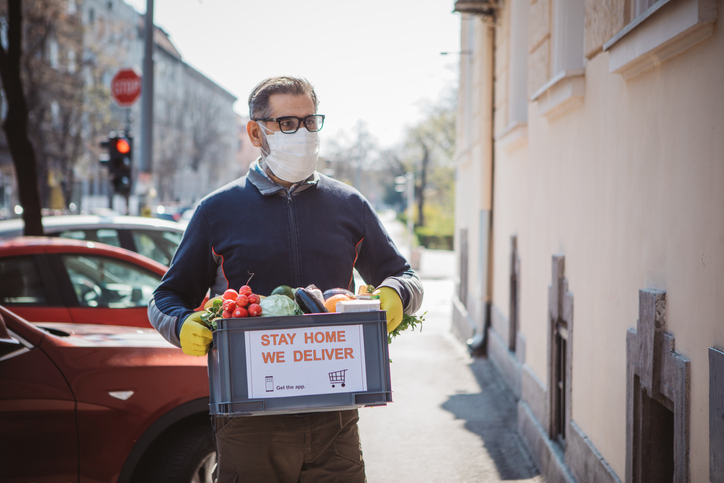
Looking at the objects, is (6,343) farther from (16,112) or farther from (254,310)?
(16,112)

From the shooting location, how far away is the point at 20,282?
572cm

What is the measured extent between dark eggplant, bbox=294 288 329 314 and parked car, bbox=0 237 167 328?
3993mm

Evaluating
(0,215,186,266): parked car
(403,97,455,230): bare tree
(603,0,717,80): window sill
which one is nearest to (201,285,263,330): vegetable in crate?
(603,0,717,80): window sill

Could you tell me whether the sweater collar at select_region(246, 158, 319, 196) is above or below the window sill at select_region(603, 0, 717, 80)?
below

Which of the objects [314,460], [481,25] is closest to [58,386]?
[314,460]

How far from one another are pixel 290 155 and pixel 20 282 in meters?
3.90

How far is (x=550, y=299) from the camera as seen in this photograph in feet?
17.4

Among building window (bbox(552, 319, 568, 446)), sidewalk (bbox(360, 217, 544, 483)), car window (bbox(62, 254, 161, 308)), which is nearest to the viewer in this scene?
building window (bbox(552, 319, 568, 446))

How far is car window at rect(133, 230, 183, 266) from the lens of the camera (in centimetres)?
813

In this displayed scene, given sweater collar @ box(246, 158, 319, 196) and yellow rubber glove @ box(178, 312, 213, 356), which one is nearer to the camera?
yellow rubber glove @ box(178, 312, 213, 356)

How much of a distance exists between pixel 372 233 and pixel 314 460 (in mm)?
861

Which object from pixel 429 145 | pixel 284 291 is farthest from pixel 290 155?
pixel 429 145

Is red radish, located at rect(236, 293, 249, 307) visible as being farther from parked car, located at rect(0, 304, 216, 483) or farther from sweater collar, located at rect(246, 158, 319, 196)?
parked car, located at rect(0, 304, 216, 483)

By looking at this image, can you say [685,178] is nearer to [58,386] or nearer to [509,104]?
[58,386]
